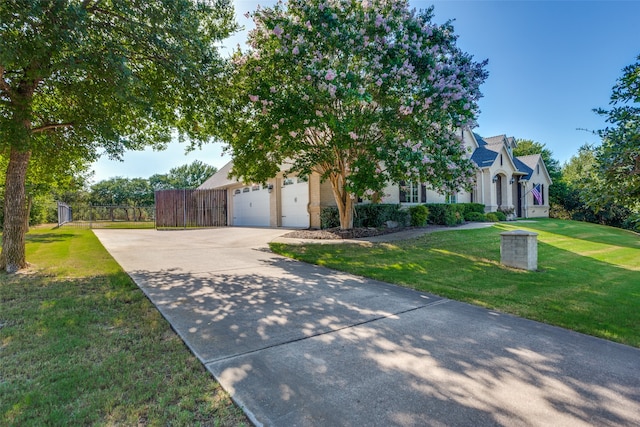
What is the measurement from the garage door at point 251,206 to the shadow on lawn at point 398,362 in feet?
50.1

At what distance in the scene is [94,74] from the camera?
642cm

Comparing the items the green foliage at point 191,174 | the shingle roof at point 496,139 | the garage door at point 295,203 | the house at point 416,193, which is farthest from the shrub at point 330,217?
the green foliage at point 191,174

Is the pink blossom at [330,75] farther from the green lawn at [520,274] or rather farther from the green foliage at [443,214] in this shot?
the green foliage at [443,214]

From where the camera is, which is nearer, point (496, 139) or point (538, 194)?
point (496, 139)

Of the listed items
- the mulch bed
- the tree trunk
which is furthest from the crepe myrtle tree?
the tree trunk

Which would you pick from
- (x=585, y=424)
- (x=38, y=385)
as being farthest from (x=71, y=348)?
(x=585, y=424)

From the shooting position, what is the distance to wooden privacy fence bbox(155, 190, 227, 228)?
23.8 metres

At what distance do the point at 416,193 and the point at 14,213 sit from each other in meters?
16.5

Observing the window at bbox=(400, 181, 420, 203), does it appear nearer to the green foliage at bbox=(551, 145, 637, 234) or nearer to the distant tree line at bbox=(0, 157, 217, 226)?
the green foliage at bbox=(551, 145, 637, 234)

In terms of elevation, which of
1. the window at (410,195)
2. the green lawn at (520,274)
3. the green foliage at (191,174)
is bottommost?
the green lawn at (520,274)

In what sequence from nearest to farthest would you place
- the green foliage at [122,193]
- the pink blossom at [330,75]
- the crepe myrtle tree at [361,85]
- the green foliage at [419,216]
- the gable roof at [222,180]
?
the pink blossom at [330,75] → the crepe myrtle tree at [361,85] → the green foliage at [419,216] → the gable roof at [222,180] → the green foliage at [122,193]

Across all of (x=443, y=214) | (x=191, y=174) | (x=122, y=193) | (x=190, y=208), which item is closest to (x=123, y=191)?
(x=122, y=193)

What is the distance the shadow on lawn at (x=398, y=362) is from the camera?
7.38 ft

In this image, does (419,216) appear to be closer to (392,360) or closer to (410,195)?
(410,195)
